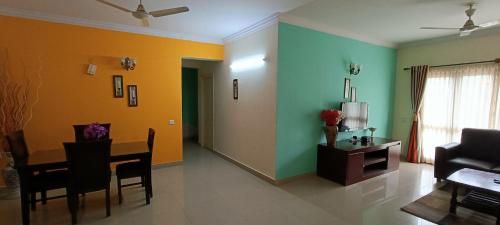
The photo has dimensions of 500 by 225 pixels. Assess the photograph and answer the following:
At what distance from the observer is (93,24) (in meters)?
3.81

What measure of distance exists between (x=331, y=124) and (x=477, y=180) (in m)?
1.91

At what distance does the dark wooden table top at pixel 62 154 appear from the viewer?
99.2 inches

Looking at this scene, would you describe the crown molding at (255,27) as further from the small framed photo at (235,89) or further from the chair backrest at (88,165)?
the chair backrest at (88,165)

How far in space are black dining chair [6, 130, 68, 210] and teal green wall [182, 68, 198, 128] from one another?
4.71m

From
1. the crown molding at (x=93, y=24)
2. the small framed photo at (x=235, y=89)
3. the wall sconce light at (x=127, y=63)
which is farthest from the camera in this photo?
the small framed photo at (x=235, y=89)

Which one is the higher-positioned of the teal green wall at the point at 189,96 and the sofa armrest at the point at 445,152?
the teal green wall at the point at 189,96

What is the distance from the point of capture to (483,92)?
13.8 ft

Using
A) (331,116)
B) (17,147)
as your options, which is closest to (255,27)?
(331,116)

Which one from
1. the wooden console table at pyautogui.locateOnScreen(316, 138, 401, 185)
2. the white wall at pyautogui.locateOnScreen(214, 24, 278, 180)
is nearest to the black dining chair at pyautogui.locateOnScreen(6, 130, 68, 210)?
the white wall at pyautogui.locateOnScreen(214, 24, 278, 180)

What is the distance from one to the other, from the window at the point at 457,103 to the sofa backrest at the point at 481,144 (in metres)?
0.43

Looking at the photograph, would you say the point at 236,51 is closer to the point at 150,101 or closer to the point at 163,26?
the point at 163,26

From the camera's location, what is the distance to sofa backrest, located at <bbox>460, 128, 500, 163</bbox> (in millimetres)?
3736

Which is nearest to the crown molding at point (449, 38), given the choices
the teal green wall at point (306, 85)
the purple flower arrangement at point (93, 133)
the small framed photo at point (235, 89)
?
the teal green wall at point (306, 85)

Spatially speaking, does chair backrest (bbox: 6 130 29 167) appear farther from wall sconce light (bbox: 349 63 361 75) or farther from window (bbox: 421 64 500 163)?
window (bbox: 421 64 500 163)
